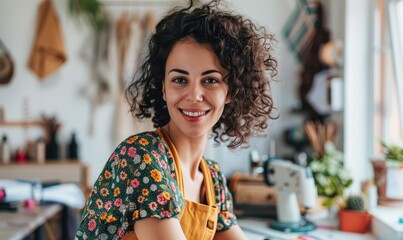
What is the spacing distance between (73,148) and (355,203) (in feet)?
9.14

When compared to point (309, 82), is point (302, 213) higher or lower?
lower

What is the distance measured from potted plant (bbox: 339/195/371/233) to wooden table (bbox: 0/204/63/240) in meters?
1.37

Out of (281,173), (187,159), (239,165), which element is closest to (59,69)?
(239,165)

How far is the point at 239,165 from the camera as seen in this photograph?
3.84 metres

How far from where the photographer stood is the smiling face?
1240mm

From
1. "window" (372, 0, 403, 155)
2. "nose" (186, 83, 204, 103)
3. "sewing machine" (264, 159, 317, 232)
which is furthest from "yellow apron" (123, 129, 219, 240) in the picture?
"window" (372, 0, 403, 155)

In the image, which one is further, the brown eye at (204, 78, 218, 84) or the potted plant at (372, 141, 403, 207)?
the potted plant at (372, 141, 403, 207)

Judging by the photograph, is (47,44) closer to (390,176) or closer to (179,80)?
(390,176)

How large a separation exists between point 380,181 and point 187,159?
4.71 ft

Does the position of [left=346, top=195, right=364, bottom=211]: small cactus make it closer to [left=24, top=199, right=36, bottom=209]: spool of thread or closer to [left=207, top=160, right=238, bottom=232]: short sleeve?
[left=207, top=160, right=238, bottom=232]: short sleeve

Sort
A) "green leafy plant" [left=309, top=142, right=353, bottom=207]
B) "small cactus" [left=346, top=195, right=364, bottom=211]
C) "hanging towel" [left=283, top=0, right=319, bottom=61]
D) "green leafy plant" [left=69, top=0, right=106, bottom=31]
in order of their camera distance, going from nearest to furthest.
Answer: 1. "small cactus" [left=346, top=195, right=364, bottom=211]
2. "green leafy plant" [left=309, top=142, right=353, bottom=207]
3. "hanging towel" [left=283, top=0, right=319, bottom=61]
4. "green leafy plant" [left=69, top=0, right=106, bottom=31]

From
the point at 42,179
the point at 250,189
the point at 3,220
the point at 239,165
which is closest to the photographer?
the point at 3,220

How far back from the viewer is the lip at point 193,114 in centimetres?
125

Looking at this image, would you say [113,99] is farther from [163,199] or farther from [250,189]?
[163,199]
